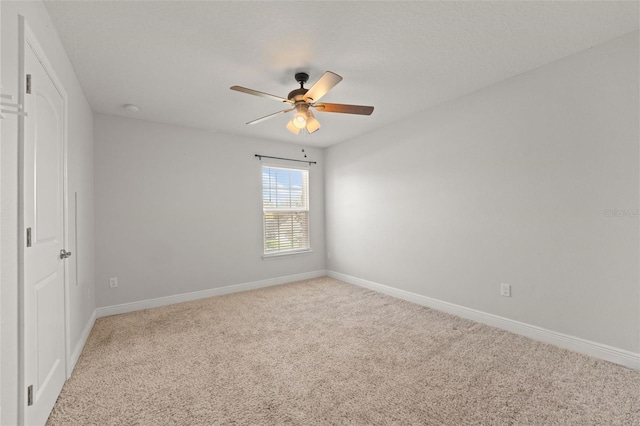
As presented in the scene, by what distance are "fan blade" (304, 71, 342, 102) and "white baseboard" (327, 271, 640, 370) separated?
107 inches

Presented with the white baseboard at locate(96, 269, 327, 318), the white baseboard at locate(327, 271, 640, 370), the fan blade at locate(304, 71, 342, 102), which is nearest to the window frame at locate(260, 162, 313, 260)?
the white baseboard at locate(96, 269, 327, 318)

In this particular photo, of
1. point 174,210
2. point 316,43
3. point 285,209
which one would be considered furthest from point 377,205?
point 174,210

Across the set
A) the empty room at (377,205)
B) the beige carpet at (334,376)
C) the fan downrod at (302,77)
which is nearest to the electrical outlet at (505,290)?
the empty room at (377,205)

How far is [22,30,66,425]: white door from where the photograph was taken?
140cm

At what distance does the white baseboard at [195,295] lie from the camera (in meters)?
3.43

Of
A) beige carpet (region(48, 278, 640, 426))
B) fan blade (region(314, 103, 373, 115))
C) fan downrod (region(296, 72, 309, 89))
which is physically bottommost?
beige carpet (region(48, 278, 640, 426))

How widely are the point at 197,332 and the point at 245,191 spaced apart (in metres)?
2.24

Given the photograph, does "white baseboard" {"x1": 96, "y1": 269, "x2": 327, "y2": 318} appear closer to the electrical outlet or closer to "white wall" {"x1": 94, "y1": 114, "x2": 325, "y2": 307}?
"white wall" {"x1": 94, "y1": 114, "x2": 325, "y2": 307}

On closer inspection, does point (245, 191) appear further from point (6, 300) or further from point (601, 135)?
point (601, 135)

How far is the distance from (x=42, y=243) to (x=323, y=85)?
205 cm

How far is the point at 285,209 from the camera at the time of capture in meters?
4.92

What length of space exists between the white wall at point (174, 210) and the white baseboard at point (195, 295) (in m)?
0.06

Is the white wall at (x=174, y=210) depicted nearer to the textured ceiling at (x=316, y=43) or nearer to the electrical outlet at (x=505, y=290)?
Result: the textured ceiling at (x=316, y=43)

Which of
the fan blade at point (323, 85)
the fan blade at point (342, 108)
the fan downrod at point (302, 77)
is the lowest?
the fan blade at point (342, 108)
